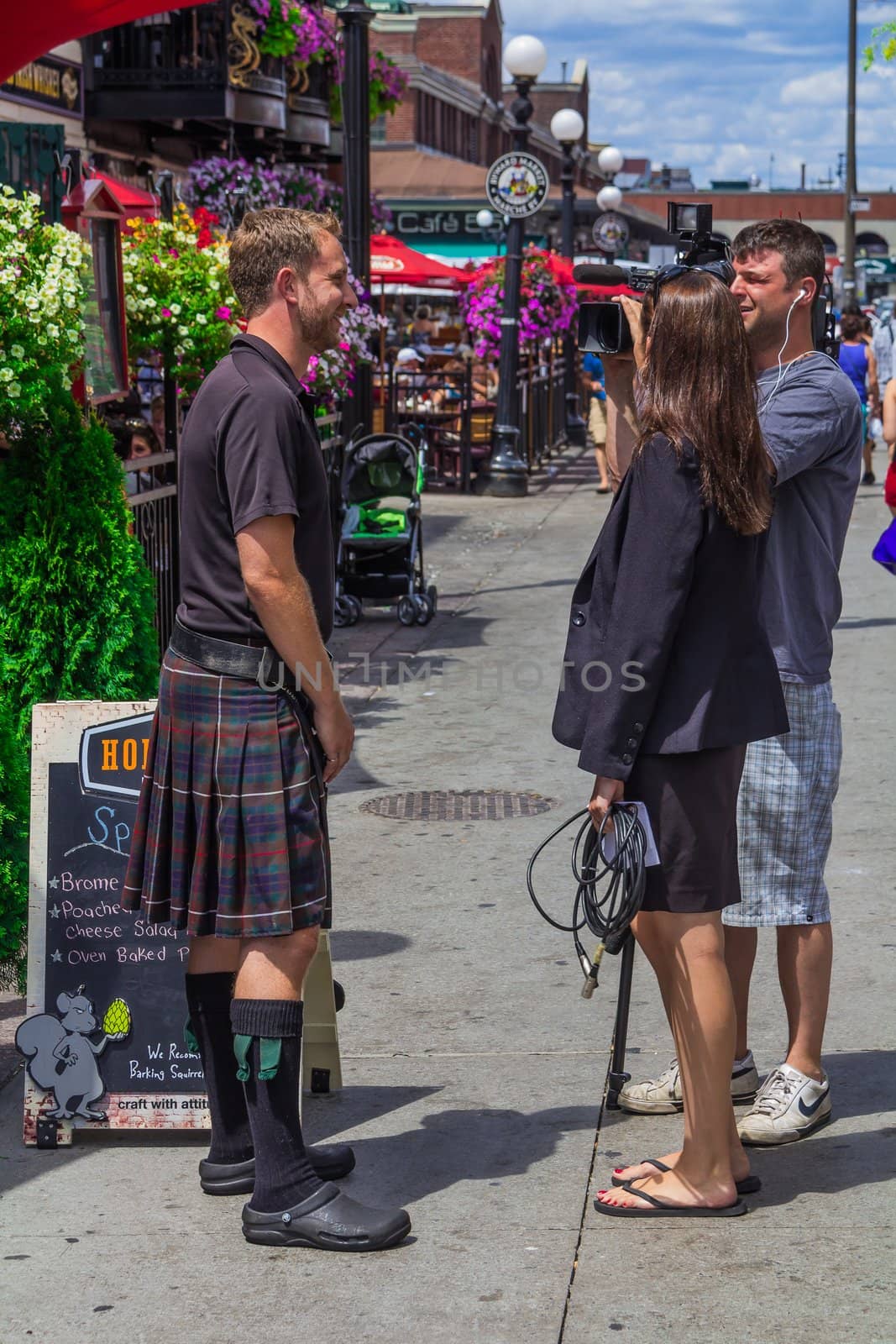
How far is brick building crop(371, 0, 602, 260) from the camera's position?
38.1m

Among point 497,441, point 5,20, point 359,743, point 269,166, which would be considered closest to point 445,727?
point 359,743

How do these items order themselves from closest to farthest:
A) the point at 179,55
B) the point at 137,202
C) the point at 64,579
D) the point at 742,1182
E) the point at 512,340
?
the point at 742,1182, the point at 64,579, the point at 137,202, the point at 179,55, the point at 512,340

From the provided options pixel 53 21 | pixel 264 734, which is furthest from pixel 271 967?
pixel 53 21

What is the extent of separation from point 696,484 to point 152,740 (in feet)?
4.12

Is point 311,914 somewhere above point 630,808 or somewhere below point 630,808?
below

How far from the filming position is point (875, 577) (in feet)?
42.9

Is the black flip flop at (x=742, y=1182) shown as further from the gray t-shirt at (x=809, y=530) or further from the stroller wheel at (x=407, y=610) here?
the stroller wheel at (x=407, y=610)

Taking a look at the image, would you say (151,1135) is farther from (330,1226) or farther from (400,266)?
(400,266)

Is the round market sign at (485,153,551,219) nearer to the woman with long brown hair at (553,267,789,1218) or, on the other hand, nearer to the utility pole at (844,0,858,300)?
the woman with long brown hair at (553,267,789,1218)

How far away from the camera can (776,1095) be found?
13.1 feet

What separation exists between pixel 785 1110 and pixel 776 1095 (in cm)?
4

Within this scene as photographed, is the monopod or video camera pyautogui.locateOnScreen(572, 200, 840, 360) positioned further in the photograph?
video camera pyautogui.locateOnScreen(572, 200, 840, 360)

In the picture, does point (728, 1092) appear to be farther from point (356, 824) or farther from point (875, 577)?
point (875, 577)

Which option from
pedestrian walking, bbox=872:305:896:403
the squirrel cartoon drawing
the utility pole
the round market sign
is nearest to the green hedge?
the squirrel cartoon drawing
